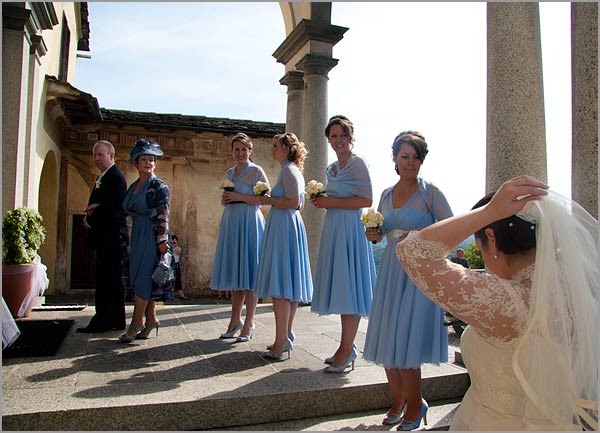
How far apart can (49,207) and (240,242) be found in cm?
1137

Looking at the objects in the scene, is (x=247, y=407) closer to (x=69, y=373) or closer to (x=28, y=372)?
(x=69, y=373)

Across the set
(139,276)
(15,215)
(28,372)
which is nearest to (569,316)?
(28,372)

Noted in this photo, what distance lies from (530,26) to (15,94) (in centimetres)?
766

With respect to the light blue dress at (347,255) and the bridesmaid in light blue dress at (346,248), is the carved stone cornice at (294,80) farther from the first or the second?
the light blue dress at (347,255)

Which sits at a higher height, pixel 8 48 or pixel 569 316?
Answer: pixel 8 48

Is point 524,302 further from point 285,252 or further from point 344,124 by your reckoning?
point 285,252

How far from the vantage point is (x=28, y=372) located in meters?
4.46

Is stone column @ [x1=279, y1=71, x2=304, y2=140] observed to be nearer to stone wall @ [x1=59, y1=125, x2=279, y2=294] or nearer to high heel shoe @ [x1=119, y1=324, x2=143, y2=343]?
high heel shoe @ [x1=119, y1=324, x2=143, y2=343]

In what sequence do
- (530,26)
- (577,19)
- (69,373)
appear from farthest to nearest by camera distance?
(530,26)
(69,373)
(577,19)

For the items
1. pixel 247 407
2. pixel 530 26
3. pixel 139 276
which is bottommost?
pixel 247 407

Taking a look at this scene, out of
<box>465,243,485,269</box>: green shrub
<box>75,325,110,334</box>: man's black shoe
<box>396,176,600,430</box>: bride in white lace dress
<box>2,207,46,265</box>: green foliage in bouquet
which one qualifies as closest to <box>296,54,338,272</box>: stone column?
<box>465,243,485,269</box>: green shrub

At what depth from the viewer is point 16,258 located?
749 cm

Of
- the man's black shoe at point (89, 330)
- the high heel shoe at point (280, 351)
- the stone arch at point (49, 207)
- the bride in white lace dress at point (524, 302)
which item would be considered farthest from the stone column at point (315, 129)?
the stone arch at point (49, 207)

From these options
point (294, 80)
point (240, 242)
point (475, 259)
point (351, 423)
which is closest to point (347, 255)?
point (351, 423)
